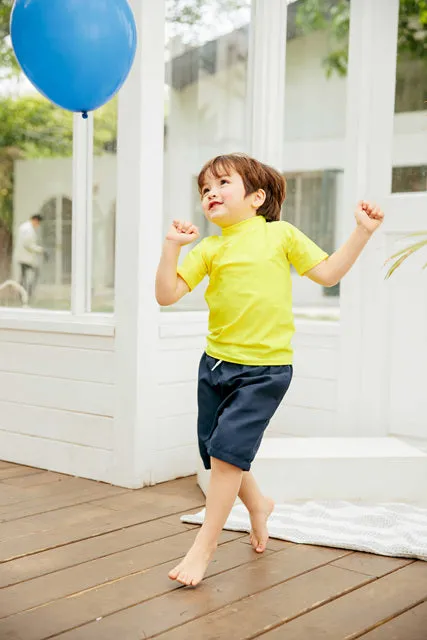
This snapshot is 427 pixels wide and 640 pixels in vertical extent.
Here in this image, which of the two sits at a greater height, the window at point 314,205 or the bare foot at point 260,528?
the window at point 314,205

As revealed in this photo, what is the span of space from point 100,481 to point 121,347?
506 mm

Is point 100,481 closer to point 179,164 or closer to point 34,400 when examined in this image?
point 34,400

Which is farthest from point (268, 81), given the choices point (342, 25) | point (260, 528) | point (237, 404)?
point (260, 528)

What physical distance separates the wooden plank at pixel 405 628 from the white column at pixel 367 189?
132 centimetres

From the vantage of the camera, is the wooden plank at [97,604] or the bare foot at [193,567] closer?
the wooden plank at [97,604]

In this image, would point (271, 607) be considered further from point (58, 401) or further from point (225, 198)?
point (58, 401)

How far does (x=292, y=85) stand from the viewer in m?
3.43

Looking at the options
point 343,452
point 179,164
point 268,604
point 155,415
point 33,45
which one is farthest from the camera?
point 179,164

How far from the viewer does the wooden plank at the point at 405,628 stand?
1.75 metres

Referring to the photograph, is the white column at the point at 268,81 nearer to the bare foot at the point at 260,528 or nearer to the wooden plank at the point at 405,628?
the bare foot at the point at 260,528

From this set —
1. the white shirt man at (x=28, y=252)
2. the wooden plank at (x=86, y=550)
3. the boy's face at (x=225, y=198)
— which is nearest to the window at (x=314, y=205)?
the white shirt man at (x=28, y=252)

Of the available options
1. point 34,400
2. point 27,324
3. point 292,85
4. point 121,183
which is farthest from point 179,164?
point 34,400

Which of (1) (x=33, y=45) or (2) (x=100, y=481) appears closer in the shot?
(1) (x=33, y=45)

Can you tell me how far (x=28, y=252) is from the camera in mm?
3410
